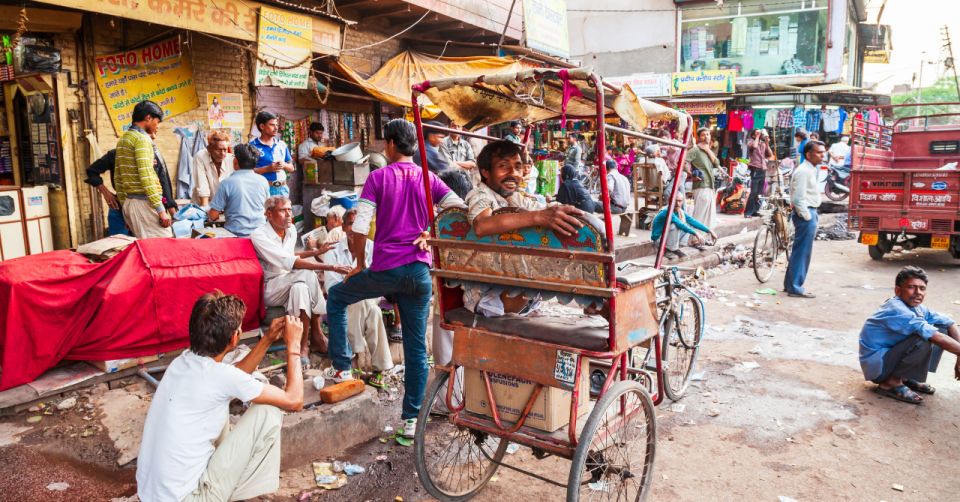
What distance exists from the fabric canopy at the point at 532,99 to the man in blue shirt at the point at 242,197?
235cm

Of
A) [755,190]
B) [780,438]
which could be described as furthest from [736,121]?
[780,438]

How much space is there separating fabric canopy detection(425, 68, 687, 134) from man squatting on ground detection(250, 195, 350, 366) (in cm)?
165

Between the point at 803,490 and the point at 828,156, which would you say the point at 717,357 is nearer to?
the point at 803,490

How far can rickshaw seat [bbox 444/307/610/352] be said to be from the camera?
3166mm

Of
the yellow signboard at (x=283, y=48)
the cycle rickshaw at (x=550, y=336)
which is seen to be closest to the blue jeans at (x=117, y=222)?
the yellow signboard at (x=283, y=48)

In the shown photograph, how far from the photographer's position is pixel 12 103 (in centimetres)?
736

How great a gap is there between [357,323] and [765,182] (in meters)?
14.4

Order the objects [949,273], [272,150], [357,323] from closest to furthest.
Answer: [357,323] → [272,150] → [949,273]

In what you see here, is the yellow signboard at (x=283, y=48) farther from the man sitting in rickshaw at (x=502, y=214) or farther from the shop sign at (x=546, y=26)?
the shop sign at (x=546, y=26)

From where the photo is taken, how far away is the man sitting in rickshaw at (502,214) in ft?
9.64

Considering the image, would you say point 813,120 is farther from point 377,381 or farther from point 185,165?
point 377,381

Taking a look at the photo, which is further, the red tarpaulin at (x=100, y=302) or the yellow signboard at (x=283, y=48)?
the yellow signboard at (x=283, y=48)

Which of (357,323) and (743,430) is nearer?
(743,430)

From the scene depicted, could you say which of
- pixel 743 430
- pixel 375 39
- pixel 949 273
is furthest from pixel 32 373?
pixel 949 273
